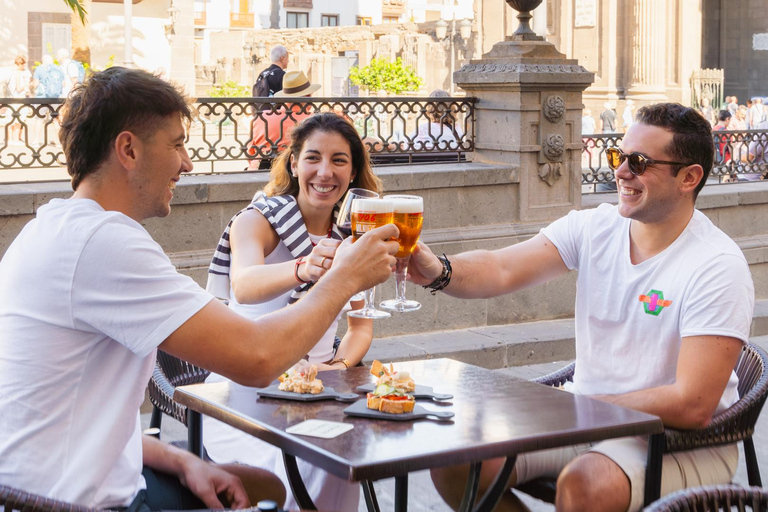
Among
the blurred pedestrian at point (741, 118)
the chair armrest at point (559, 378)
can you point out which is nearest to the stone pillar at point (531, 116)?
the chair armrest at point (559, 378)

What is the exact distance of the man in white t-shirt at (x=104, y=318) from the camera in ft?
7.39

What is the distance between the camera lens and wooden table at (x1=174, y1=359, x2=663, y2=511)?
2.44 metres

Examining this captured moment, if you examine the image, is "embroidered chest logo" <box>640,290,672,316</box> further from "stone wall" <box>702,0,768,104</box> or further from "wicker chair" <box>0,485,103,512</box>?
"stone wall" <box>702,0,768,104</box>

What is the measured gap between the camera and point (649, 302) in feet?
10.7

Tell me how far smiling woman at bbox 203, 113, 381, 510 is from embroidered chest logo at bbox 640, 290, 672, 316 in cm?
104

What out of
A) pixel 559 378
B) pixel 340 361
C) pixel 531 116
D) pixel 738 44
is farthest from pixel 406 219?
pixel 738 44

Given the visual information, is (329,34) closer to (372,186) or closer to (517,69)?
(517,69)

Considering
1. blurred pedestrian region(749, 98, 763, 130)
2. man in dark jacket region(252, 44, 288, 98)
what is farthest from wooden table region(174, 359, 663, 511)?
blurred pedestrian region(749, 98, 763, 130)

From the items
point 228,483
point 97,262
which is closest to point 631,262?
point 228,483

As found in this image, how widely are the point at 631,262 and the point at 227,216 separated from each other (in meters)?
4.22

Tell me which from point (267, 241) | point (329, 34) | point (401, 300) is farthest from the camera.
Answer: point (329, 34)

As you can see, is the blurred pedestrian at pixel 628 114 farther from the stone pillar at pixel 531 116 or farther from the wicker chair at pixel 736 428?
the wicker chair at pixel 736 428

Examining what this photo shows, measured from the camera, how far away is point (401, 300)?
3.03 meters

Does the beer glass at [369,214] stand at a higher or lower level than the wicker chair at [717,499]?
higher
